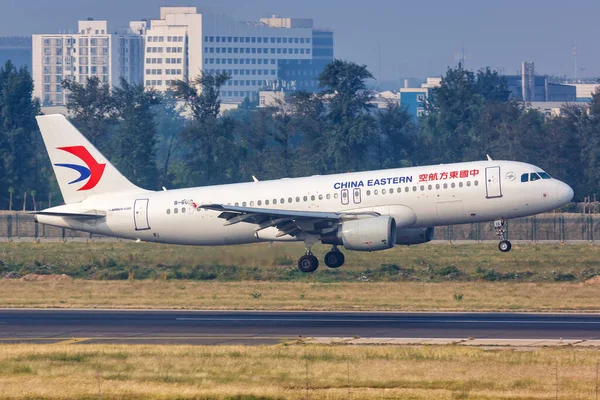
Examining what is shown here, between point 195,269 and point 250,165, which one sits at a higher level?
point 250,165

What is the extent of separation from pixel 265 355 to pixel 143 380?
4515 mm

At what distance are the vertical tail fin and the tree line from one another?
5205 cm

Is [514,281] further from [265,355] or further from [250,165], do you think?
[250,165]

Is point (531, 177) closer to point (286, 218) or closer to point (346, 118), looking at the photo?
point (286, 218)

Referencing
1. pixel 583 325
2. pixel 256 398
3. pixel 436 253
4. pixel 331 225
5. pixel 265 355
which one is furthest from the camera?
pixel 436 253

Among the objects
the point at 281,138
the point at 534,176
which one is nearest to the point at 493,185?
the point at 534,176

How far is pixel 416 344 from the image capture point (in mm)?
34750

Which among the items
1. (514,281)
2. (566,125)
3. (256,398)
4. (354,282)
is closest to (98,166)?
(354,282)

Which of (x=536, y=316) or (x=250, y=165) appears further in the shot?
(x=250, y=165)

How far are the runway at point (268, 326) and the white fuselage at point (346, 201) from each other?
7.41m

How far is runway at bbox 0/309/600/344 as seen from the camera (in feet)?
121

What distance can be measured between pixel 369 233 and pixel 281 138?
69.5 m

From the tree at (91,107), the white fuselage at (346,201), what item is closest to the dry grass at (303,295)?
the white fuselage at (346,201)

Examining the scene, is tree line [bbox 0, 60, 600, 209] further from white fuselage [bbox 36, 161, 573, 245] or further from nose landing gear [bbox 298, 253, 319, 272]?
nose landing gear [bbox 298, 253, 319, 272]
